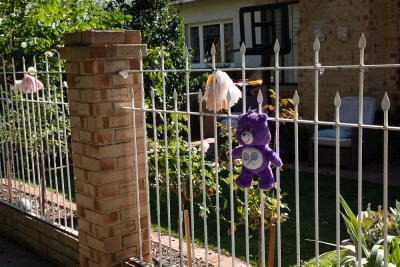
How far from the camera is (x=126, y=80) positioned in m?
3.58

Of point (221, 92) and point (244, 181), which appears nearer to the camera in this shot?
point (244, 181)

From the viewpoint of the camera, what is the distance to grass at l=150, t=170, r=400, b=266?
457 cm

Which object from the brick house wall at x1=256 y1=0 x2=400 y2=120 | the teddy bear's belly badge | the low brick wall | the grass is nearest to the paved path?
the low brick wall

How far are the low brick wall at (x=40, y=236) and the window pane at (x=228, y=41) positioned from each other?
9966 mm

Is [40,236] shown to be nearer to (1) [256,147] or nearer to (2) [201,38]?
(1) [256,147]

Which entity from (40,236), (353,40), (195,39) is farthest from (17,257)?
(195,39)

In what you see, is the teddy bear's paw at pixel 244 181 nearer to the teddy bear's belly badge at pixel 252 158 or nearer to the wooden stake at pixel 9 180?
the teddy bear's belly badge at pixel 252 158

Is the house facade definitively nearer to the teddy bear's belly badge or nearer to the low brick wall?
the low brick wall

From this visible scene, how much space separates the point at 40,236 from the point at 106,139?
1.83 m

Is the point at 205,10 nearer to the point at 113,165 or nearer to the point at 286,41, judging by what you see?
the point at 286,41

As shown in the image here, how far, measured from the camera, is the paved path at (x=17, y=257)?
184 inches

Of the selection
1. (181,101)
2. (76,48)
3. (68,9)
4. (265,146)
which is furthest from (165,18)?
(265,146)

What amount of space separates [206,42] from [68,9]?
946cm

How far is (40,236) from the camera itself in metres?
4.80
